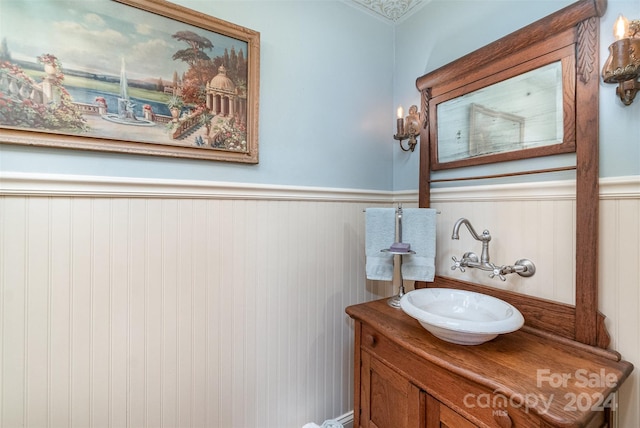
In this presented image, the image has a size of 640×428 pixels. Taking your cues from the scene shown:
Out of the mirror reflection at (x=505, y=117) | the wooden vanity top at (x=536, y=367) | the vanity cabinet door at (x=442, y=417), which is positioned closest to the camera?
the wooden vanity top at (x=536, y=367)

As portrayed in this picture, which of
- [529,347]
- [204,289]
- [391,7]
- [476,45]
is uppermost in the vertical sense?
[391,7]

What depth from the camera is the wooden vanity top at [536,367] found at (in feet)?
2.10

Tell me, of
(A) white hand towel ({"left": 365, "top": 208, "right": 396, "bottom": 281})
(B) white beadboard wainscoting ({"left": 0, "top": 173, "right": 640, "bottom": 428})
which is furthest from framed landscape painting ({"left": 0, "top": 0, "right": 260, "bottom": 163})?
(A) white hand towel ({"left": 365, "top": 208, "right": 396, "bottom": 281})

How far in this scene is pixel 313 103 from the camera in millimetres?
1420

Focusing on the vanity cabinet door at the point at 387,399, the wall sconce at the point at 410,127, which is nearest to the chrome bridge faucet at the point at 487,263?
the vanity cabinet door at the point at 387,399

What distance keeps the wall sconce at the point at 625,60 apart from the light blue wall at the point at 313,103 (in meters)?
0.98

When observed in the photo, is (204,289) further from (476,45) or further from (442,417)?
(476,45)

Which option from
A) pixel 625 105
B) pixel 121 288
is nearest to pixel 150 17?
pixel 121 288

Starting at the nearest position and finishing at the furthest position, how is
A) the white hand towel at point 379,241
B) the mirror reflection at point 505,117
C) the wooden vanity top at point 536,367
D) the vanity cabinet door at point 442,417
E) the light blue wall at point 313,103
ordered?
the wooden vanity top at point 536,367, the vanity cabinet door at point 442,417, the mirror reflection at point 505,117, the light blue wall at point 313,103, the white hand towel at point 379,241

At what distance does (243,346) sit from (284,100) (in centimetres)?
120

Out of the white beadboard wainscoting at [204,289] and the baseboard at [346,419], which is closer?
the white beadboard wainscoting at [204,289]

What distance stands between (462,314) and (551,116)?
2.75ft

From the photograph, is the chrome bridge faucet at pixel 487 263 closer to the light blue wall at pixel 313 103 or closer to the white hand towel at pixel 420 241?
the white hand towel at pixel 420 241

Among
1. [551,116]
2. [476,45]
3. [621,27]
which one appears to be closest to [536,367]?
[551,116]
